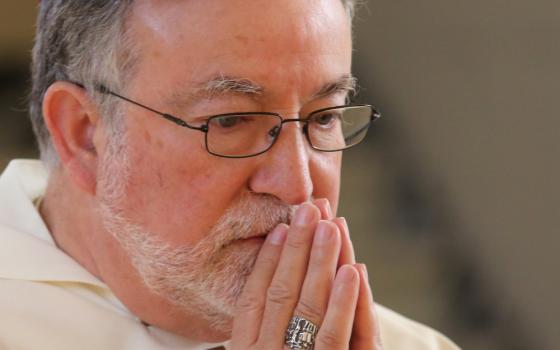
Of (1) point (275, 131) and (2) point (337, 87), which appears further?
(2) point (337, 87)

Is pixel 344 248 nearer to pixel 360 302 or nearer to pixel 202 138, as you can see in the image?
pixel 360 302

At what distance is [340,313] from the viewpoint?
2.47m

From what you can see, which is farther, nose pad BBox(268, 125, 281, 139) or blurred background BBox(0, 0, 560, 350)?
blurred background BBox(0, 0, 560, 350)

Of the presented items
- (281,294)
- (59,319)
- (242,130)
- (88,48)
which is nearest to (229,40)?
(242,130)

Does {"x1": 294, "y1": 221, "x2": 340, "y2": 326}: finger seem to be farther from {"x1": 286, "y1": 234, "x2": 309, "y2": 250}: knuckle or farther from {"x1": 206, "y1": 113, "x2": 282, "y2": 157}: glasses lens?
{"x1": 206, "y1": 113, "x2": 282, "y2": 157}: glasses lens

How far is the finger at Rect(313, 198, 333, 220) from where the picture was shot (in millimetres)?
2547

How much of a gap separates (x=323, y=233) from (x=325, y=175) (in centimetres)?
24

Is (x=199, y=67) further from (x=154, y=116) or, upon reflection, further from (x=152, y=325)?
(x=152, y=325)

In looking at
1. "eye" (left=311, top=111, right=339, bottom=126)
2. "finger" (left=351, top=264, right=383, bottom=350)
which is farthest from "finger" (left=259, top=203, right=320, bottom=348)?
"eye" (left=311, top=111, right=339, bottom=126)

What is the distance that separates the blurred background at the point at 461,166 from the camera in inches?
269

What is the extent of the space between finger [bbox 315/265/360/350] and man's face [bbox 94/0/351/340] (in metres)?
0.22

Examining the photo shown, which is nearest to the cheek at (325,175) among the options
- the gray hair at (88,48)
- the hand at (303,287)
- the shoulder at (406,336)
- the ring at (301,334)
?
the hand at (303,287)

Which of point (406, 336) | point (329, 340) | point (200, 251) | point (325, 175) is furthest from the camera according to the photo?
point (406, 336)

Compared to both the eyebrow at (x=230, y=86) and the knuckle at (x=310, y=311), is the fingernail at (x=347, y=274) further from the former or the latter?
the eyebrow at (x=230, y=86)
